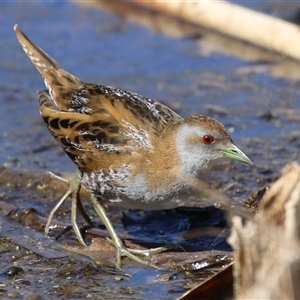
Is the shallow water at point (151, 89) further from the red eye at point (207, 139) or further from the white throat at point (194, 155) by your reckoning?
the red eye at point (207, 139)

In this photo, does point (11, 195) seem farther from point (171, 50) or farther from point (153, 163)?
point (171, 50)

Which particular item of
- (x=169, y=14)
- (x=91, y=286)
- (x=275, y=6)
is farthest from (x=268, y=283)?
(x=275, y=6)

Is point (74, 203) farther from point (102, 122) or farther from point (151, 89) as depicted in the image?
point (151, 89)

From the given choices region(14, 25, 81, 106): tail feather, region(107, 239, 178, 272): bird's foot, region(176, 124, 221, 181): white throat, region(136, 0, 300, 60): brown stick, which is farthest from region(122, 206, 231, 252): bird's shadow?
region(136, 0, 300, 60): brown stick

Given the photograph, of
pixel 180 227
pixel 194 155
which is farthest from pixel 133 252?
pixel 194 155

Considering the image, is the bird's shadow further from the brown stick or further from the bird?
the brown stick

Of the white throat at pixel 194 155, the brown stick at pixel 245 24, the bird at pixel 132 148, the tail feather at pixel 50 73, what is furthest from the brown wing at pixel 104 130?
the brown stick at pixel 245 24
